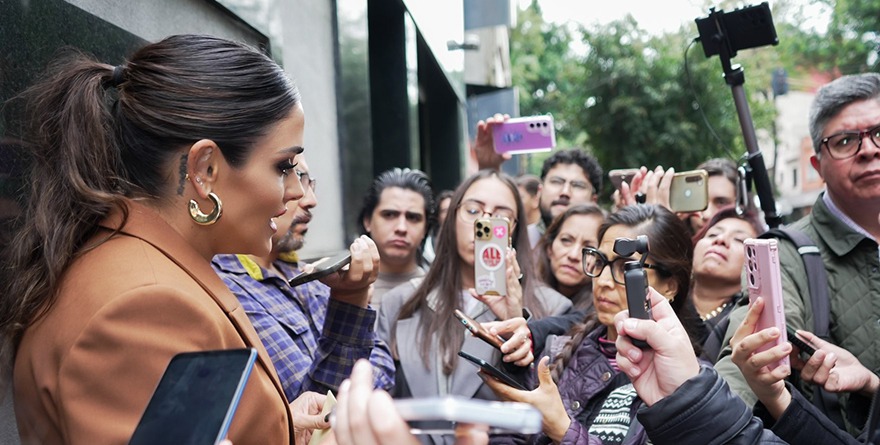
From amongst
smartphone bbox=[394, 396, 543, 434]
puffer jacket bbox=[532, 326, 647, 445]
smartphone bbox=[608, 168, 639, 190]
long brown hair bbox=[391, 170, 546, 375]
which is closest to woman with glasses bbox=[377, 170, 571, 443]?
long brown hair bbox=[391, 170, 546, 375]

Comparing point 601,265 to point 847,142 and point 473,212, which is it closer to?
point 847,142

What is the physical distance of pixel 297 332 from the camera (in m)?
2.90

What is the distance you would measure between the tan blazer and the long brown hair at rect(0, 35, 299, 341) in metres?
0.07

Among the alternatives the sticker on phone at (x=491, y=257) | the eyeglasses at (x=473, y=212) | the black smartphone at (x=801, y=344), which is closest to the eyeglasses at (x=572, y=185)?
the eyeglasses at (x=473, y=212)

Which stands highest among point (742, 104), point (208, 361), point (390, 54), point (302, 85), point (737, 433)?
point (390, 54)

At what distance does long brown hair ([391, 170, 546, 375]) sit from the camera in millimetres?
3492

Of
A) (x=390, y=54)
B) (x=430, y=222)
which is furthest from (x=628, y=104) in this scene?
(x=430, y=222)

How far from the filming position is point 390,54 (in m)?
7.48

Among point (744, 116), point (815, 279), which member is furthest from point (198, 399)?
point (744, 116)

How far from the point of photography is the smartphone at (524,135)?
5.20 metres

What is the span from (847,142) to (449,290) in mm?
1737

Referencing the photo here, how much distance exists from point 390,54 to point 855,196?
195 inches

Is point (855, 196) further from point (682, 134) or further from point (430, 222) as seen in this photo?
point (682, 134)

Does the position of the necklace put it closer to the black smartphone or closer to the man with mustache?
the black smartphone
